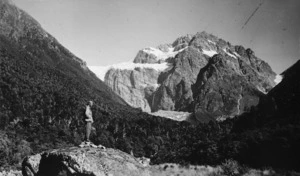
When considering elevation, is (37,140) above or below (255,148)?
below

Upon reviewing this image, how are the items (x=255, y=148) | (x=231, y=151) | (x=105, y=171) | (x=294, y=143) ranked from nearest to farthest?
(x=105, y=171) < (x=294, y=143) < (x=255, y=148) < (x=231, y=151)

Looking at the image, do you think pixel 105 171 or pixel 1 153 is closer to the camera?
pixel 105 171

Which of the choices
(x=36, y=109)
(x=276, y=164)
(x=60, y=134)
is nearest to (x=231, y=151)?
(x=276, y=164)

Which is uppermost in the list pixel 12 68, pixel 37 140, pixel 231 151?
pixel 12 68

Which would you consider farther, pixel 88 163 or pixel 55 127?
pixel 55 127

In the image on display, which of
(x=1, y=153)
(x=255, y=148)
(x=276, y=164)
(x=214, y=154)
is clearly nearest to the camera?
(x=276, y=164)

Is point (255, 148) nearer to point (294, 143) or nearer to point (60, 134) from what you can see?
point (294, 143)

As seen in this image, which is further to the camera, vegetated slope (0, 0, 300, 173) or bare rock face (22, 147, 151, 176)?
vegetated slope (0, 0, 300, 173)

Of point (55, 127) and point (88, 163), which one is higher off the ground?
point (88, 163)
